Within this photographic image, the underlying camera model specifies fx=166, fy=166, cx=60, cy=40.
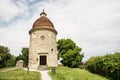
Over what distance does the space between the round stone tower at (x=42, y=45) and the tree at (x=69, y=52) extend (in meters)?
6.81

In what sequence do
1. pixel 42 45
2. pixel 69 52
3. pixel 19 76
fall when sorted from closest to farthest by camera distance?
pixel 19 76
pixel 42 45
pixel 69 52

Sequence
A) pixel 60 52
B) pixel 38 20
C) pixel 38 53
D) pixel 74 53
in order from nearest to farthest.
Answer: pixel 38 53
pixel 38 20
pixel 74 53
pixel 60 52

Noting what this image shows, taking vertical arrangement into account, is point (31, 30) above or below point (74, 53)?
above

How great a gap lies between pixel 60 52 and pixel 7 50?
1604 centimetres

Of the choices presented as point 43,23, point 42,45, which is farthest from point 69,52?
point 43,23

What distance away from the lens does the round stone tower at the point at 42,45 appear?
1239 inches

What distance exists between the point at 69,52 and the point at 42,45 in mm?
9373

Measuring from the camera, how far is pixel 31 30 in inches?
1309

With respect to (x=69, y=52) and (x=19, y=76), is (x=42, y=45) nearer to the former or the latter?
(x=69, y=52)

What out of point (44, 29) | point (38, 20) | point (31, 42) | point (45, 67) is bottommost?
point (45, 67)

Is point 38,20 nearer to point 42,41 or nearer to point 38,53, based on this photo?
point 42,41

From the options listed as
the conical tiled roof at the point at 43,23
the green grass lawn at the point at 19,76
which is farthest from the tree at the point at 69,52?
the green grass lawn at the point at 19,76

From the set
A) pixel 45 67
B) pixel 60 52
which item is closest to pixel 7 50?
pixel 60 52

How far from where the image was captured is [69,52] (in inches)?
1535
